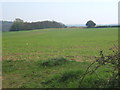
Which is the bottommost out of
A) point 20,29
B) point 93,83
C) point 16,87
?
point 16,87

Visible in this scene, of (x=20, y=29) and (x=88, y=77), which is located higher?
(x=20, y=29)

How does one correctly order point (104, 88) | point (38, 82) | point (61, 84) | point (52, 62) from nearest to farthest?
point (104, 88), point (61, 84), point (38, 82), point (52, 62)

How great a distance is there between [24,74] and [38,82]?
1183mm

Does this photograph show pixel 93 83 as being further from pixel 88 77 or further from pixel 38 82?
pixel 38 82

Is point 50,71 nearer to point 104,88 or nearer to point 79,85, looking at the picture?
point 79,85

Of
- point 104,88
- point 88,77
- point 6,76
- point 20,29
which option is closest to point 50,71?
point 6,76

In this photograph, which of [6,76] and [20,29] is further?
[20,29]

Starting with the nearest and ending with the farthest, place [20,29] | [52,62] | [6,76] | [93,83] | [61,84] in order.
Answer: [93,83], [61,84], [6,76], [52,62], [20,29]

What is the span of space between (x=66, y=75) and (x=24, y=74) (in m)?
1.98

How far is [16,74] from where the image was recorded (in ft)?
20.6

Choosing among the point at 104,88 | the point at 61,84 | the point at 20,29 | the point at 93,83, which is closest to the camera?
the point at 104,88

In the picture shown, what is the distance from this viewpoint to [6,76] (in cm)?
611

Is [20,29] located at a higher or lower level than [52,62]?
higher

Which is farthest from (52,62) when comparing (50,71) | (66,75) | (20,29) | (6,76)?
(20,29)
